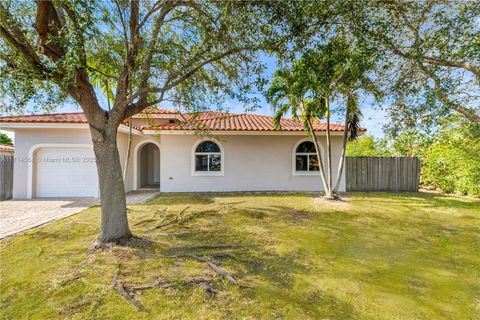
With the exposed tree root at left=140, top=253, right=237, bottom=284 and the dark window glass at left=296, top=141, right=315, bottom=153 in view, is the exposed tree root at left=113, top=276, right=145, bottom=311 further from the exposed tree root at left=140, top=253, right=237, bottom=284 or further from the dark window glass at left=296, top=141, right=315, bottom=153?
the dark window glass at left=296, top=141, right=315, bottom=153

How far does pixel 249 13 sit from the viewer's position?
5.50 meters

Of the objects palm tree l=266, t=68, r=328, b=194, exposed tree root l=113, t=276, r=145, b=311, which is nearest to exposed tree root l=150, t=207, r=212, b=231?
exposed tree root l=113, t=276, r=145, b=311

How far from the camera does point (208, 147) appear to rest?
14320 mm

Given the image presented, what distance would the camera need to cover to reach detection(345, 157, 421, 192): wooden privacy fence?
1525 centimetres

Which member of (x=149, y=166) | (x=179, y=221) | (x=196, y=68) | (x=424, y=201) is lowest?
(x=179, y=221)

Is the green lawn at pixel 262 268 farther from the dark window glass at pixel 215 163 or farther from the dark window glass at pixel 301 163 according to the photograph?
the dark window glass at pixel 301 163

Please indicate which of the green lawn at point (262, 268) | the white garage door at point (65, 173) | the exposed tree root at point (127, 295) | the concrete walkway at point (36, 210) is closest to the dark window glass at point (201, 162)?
the concrete walkway at point (36, 210)

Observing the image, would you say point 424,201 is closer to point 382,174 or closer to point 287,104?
point 382,174

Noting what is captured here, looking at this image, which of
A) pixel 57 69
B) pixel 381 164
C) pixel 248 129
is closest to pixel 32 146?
pixel 57 69

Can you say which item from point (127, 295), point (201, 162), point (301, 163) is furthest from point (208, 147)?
point (127, 295)

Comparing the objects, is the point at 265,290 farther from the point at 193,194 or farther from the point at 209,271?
the point at 193,194

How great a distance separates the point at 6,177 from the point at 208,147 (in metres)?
10.6

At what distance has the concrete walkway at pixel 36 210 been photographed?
7395 mm

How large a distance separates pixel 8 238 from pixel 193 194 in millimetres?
8229
